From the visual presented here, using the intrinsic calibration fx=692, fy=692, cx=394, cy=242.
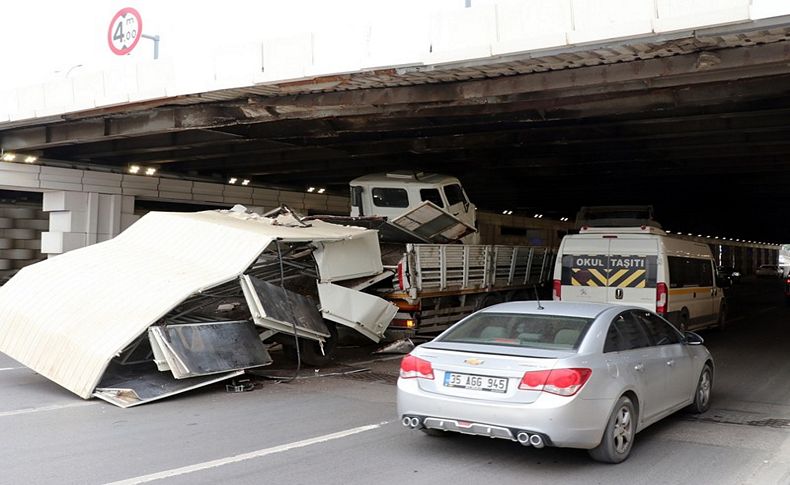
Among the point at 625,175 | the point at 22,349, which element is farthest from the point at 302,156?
the point at 22,349

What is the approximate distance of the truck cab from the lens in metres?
16.3

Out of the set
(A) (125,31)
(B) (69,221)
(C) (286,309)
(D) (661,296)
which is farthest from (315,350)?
(B) (69,221)

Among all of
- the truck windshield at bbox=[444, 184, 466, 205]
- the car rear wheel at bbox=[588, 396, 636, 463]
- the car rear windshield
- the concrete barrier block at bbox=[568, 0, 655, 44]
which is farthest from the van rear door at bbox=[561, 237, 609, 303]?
the car rear wheel at bbox=[588, 396, 636, 463]

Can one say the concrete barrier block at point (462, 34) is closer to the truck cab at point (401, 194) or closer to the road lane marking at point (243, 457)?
the road lane marking at point (243, 457)

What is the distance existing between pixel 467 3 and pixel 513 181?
14.5m

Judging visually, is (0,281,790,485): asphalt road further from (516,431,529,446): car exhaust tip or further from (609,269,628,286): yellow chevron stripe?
(609,269,628,286): yellow chevron stripe

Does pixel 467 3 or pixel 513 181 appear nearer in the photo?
pixel 467 3

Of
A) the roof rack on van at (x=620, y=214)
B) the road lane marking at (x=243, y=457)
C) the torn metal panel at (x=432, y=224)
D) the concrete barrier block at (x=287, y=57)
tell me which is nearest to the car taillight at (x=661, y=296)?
the torn metal panel at (x=432, y=224)

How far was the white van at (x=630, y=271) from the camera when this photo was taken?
12930 mm

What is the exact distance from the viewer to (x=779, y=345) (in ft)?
48.3

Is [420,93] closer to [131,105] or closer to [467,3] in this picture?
[467,3]

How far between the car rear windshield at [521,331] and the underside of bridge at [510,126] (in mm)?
4123

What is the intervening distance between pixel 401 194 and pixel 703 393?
376 inches

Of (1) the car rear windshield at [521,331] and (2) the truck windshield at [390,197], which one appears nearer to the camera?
(1) the car rear windshield at [521,331]
